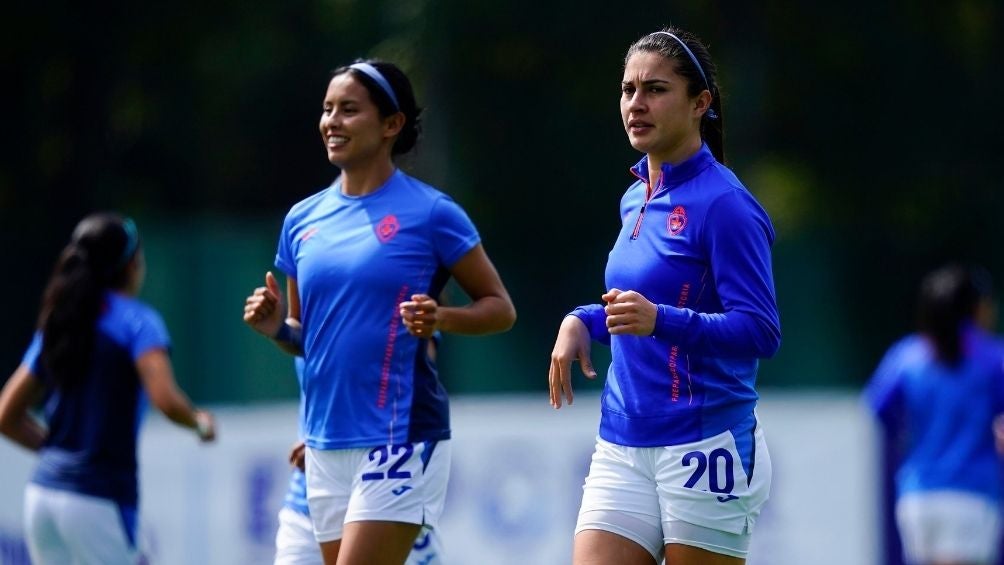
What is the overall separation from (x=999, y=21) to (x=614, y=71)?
5144 mm

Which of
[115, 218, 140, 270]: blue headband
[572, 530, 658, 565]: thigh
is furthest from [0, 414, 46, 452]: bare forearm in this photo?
[572, 530, 658, 565]: thigh

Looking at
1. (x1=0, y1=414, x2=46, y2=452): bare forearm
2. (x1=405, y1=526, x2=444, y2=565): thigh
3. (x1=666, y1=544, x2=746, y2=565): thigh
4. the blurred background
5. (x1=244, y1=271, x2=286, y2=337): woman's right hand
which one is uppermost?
the blurred background

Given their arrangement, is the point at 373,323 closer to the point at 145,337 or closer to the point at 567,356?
the point at 567,356

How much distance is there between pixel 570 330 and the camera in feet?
16.1

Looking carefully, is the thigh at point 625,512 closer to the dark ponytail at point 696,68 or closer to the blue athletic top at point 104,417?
the dark ponytail at point 696,68

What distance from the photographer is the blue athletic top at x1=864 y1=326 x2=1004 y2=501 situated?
978 centimetres

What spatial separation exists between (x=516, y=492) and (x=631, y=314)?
19.6ft

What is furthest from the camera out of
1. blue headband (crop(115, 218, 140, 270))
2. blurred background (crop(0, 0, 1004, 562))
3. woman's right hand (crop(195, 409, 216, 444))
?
blurred background (crop(0, 0, 1004, 562))

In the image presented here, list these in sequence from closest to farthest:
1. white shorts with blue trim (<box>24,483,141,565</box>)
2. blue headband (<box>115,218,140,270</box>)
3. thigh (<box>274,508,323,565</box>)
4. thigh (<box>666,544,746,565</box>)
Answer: thigh (<box>666,544,746,565</box>)
thigh (<box>274,508,323,565</box>)
white shorts with blue trim (<box>24,483,141,565</box>)
blue headband (<box>115,218,140,270</box>)

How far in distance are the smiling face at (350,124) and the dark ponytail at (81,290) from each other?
1619 millimetres

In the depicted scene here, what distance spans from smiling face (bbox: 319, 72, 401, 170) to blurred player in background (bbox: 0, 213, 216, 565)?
157 centimetres

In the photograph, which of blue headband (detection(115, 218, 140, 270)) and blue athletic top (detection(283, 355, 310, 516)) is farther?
blue headband (detection(115, 218, 140, 270))

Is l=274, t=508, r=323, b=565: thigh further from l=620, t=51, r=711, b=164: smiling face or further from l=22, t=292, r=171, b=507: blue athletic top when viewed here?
l=620, t=51, r=711, b=164: smiling face

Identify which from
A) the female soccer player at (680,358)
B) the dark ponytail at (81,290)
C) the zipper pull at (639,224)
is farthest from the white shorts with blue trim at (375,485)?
the dark ponytail at (81,290)
